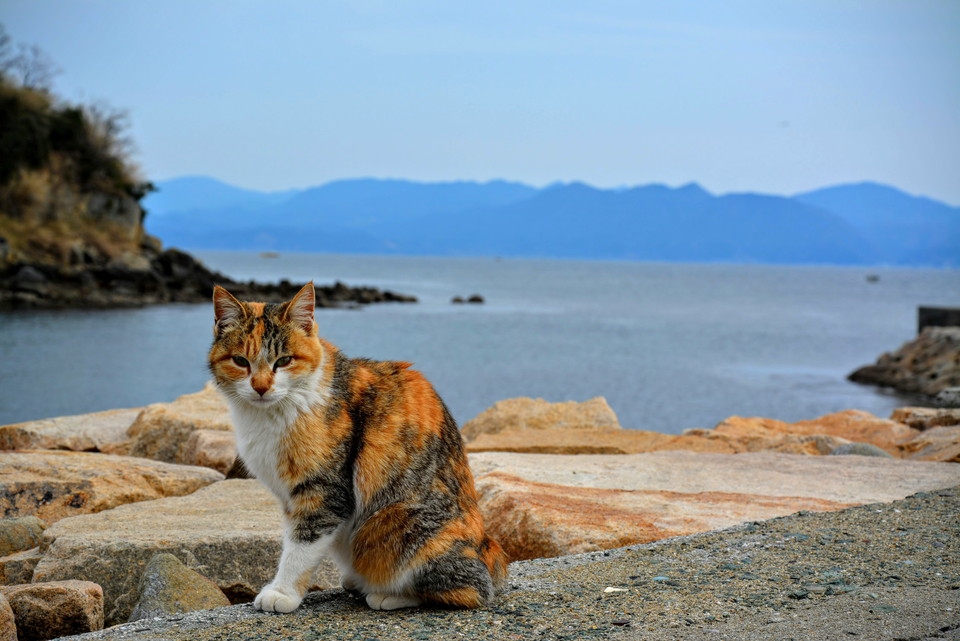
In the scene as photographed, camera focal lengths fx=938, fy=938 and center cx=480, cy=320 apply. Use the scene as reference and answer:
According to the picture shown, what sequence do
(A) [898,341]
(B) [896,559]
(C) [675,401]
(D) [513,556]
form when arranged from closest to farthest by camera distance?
(B) [896,559]
(D) [513,556]
(C) [675,401]
(A) [898,341]

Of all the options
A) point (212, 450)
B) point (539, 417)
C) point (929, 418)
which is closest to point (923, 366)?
point (929, 418)

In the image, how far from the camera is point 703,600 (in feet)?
14.8

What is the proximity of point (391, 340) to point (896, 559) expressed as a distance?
39.9 metres

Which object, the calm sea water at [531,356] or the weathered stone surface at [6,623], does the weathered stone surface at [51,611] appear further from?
the calm sea water at [531,356]

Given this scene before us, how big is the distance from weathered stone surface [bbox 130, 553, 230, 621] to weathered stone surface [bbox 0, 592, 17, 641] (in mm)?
614

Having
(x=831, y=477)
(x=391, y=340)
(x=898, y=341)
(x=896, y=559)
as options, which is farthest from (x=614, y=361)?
(x=896, y=559)

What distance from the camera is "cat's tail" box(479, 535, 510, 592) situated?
457cm

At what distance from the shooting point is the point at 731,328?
59.9 metres

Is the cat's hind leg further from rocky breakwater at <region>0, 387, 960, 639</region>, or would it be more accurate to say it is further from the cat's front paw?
the cat's front paw

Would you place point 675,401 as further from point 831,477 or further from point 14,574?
point 14,574

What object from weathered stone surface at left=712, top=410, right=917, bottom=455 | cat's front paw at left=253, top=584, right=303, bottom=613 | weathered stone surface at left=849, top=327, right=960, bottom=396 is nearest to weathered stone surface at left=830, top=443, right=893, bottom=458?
weathered stone surface at left=712, top=410, right=917, bottom=455

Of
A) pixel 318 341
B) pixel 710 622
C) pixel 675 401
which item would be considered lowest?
pixel 675 401

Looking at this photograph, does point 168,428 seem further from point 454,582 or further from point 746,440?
point 746,440

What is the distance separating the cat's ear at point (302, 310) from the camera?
14.4ft
